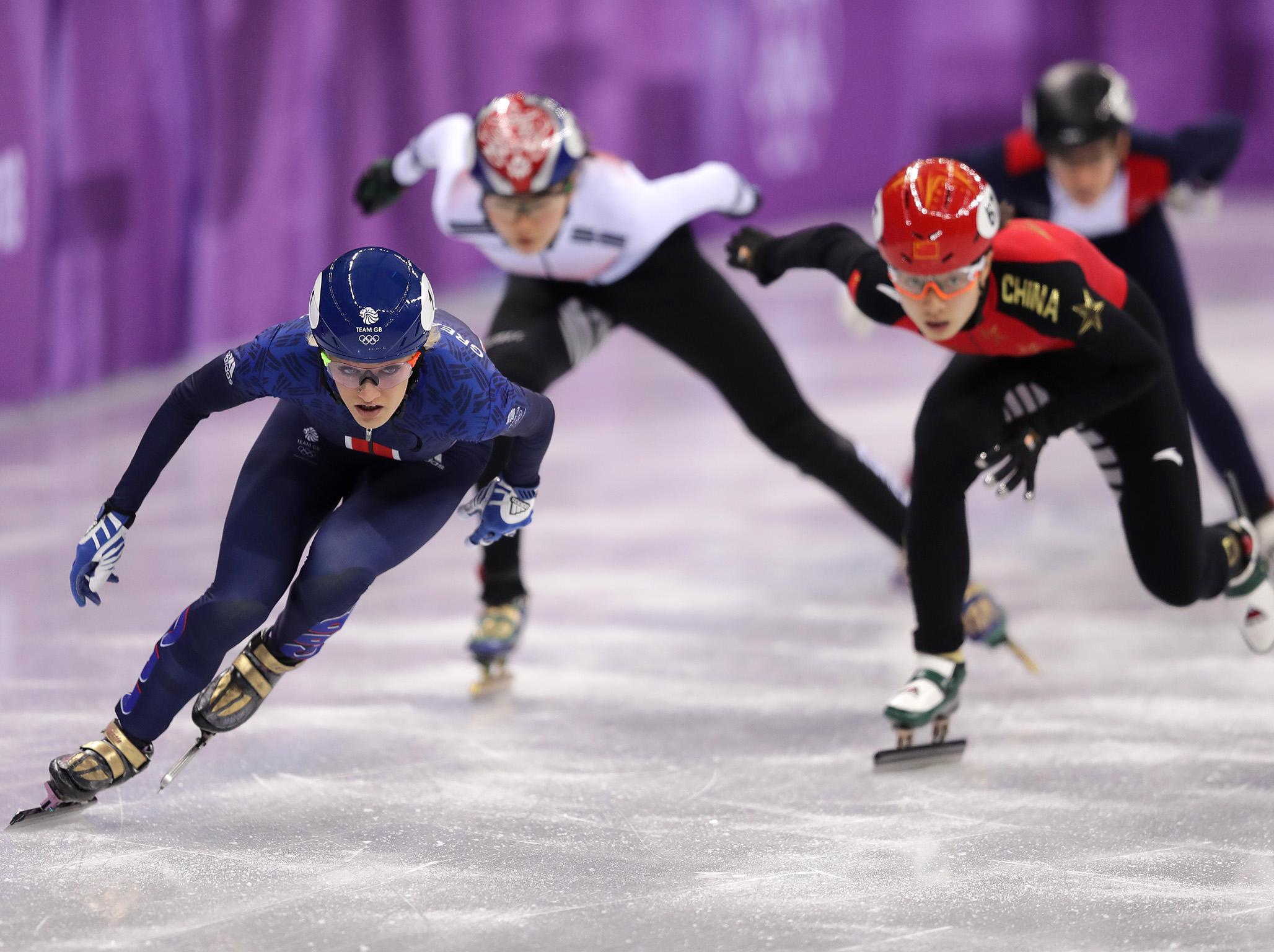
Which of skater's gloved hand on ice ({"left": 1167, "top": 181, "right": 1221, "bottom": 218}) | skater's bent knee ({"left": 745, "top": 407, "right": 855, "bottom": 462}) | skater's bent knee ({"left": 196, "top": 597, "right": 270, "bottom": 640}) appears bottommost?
skater's bent knee ({"left": 745, "top": 407, "right": 855, "bottom": 462})

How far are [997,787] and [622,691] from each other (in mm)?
1162

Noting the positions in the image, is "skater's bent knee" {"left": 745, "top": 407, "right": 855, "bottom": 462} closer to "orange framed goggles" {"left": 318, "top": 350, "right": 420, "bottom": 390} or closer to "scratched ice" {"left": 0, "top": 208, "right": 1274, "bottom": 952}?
"scratched ice" {"left": 0, "top": 208, "right": 1274, "bottom": 952}

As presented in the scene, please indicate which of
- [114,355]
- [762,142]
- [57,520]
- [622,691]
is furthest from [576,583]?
[762,142]

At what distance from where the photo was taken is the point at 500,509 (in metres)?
4.09

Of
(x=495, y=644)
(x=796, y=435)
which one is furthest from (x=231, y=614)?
(x=796, y=435)

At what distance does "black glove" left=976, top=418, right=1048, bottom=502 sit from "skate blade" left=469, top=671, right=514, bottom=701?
152 centimetres

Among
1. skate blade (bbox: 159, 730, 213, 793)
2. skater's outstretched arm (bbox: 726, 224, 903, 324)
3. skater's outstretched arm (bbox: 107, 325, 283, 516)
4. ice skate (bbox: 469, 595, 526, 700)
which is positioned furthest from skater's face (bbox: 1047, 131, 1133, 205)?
skate blade (bbox: 159, 730, 213, 793)

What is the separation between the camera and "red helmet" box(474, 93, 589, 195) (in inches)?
183

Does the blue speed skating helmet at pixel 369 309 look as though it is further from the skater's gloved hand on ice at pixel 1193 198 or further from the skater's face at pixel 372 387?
the skater's gloved hand on ice at pixel 1193 198

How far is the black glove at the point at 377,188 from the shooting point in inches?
211

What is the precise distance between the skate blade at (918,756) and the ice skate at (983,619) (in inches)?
16.6

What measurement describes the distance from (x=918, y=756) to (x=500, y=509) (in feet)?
3.85

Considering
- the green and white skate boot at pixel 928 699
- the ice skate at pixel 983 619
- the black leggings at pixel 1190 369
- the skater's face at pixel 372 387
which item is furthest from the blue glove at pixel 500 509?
the black leggings at pixel 1190 369

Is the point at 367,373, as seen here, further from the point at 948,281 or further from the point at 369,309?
the point at 948,281
